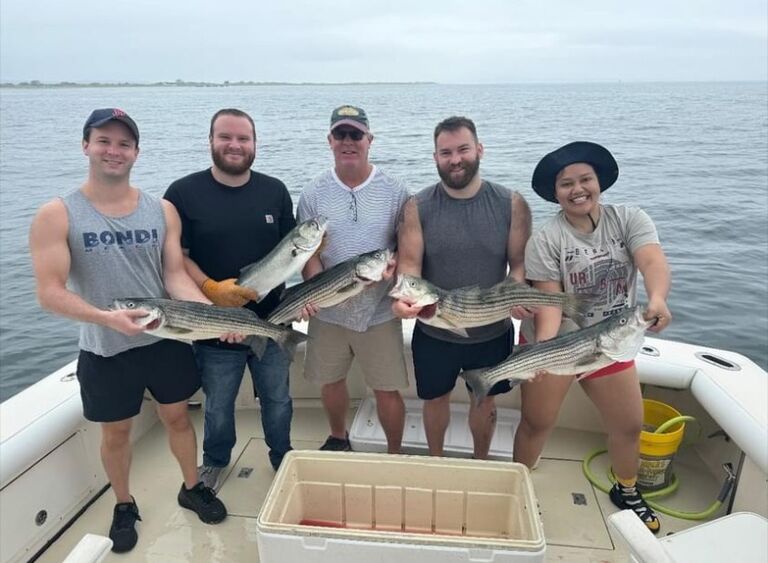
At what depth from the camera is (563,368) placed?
280 centimetres

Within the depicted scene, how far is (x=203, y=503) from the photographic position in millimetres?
3512

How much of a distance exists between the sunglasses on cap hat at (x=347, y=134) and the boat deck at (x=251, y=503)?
232 cm

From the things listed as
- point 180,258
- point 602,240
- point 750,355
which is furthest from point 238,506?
point 750,355

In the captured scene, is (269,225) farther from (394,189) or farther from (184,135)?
(184,135)

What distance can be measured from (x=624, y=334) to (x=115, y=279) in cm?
250

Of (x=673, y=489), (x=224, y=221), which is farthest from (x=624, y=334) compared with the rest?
(x=224, y=221)

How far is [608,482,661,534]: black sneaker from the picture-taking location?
3.38 metres

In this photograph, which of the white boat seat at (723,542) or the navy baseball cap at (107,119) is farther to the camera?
the navy baseball cap at (107,119)

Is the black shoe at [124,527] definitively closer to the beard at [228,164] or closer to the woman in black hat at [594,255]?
the beard at [228,164]

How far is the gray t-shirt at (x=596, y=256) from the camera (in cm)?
307

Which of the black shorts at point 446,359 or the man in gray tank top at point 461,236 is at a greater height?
the man in gray tank top at point 461,236

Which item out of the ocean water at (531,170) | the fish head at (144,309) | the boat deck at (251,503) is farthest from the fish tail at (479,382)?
the ocean water at (531,170)

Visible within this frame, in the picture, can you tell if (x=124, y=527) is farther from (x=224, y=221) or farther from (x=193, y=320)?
(x=224, y=221)

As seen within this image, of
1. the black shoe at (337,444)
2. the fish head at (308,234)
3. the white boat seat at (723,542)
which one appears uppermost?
the fish head at (308,234)
